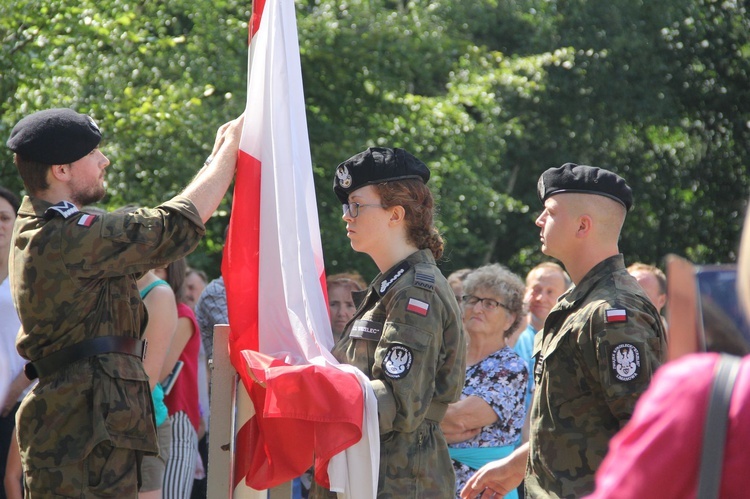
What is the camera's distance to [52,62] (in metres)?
8.02

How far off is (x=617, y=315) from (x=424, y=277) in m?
0.72

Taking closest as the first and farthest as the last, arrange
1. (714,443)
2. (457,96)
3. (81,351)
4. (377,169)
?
(714,443), (81,351), (377,169), (457,96)

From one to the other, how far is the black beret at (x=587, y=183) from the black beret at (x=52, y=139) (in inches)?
71.7

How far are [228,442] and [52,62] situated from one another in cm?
512

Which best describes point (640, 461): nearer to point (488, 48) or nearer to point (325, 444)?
point (325, 444)

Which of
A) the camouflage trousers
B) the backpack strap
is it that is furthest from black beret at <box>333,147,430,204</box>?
the backpack strap

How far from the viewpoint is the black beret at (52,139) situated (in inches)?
147

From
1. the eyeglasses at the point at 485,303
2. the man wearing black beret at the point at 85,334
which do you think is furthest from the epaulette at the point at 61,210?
the eyeglasses at the point at 485,303

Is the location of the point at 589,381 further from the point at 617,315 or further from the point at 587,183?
the point at 587,183

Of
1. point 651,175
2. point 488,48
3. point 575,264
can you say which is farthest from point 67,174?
point 651,175

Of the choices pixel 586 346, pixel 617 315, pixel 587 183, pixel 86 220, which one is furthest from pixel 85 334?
pixel 587 183

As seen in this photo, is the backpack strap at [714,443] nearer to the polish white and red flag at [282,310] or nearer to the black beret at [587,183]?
the polish white and red flag at [282,310]

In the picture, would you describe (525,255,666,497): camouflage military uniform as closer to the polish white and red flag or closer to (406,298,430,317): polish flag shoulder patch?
(406,298,430,317): polish flag shoulder patch

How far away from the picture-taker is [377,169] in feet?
12.8
